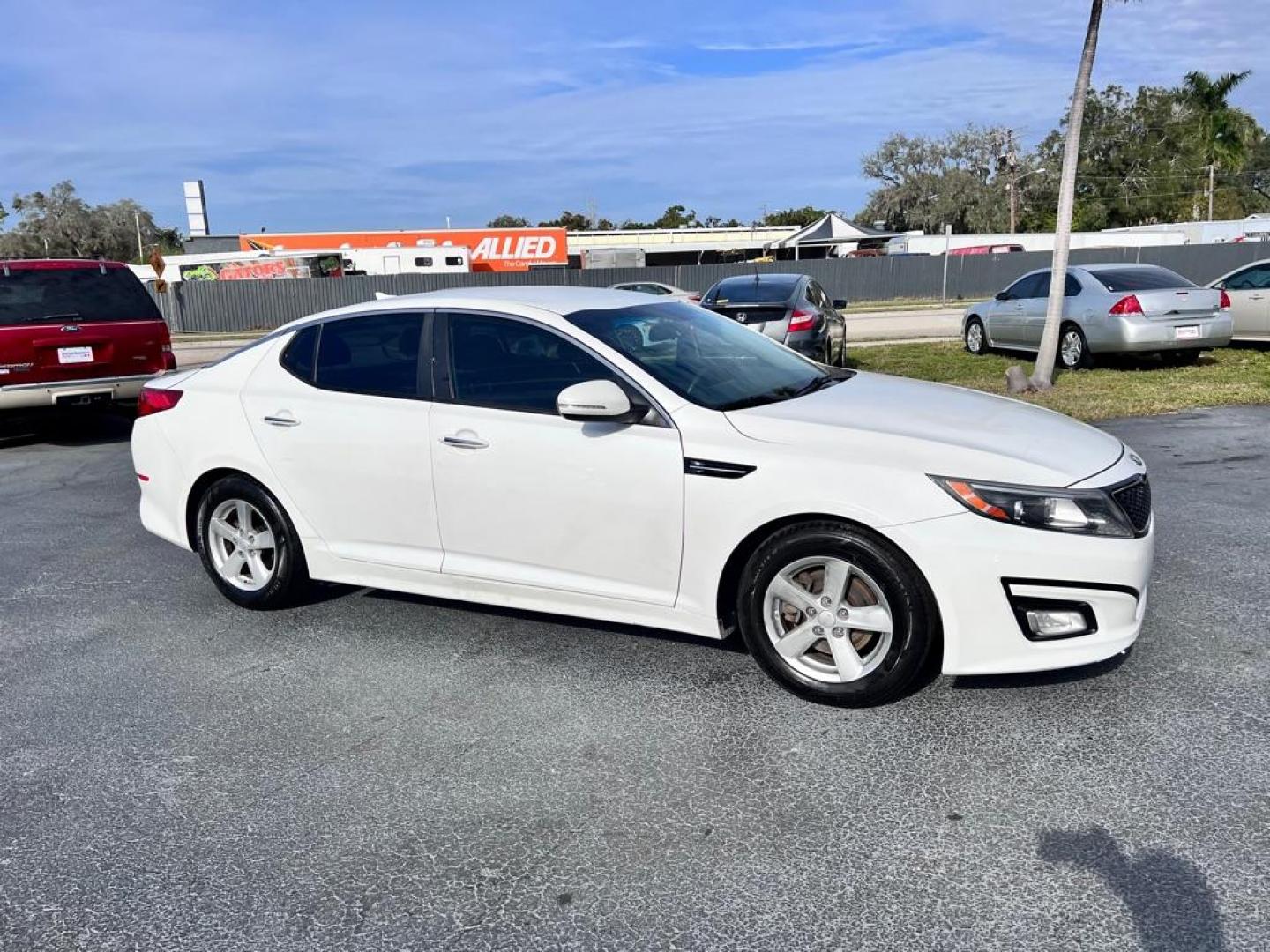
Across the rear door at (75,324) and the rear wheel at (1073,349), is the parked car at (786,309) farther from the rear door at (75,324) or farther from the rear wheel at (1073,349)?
the rear door at (75,324)

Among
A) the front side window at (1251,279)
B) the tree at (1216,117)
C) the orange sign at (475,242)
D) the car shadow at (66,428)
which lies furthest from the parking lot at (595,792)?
the tree at (1216,117)

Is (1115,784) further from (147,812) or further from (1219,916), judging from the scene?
(147,812)

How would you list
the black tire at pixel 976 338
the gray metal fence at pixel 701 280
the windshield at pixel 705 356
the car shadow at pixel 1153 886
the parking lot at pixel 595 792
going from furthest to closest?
the gray metal fence at pixel 701 280 < the black tire at pixel 976 338 < the windshield at pixel 705 356 < the parking lot at pixel 595 792 < the car shadow at pixel 1153 886

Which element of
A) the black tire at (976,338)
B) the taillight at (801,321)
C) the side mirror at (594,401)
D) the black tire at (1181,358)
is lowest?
the black tire at (1181,358)

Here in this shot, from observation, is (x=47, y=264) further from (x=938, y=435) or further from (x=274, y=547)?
(x=938, y=435)

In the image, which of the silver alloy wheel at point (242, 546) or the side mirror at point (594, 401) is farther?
the silver alloy wheel at point (242, 546)

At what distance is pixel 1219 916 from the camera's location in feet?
8.50

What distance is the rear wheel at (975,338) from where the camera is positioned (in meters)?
16.2

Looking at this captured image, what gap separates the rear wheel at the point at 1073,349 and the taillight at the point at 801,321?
384cm

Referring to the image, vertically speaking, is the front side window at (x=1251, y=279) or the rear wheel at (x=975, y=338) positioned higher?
the front side window at (x=1251, y=279)

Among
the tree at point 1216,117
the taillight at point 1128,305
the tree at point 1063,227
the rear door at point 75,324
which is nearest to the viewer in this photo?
the rear door at point 75,324

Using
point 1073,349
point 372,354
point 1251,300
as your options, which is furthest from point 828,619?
point 1251,300

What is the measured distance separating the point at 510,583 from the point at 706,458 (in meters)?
1.10

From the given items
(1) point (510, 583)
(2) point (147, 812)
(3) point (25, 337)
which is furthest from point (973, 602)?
(3) point (25, 337)
